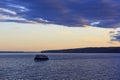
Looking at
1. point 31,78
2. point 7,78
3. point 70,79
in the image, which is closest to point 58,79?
point 70,79

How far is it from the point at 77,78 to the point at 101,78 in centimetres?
690

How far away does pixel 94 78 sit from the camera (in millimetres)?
81875

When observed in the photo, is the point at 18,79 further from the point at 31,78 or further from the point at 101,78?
the point at 101,78

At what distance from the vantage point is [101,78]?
8238 centimetres

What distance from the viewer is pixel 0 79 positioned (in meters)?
80.0

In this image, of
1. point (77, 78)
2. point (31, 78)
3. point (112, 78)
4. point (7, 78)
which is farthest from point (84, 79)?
point (7, 78)

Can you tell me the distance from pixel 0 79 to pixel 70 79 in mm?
19455

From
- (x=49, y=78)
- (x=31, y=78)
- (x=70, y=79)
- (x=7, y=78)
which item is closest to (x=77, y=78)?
(x=70, y=79)

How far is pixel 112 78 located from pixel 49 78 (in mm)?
18072

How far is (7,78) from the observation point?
82.9m

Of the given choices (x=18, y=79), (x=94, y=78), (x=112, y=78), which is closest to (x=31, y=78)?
(x=18, y=79)

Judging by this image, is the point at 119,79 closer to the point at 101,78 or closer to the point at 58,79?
the point at 101,78

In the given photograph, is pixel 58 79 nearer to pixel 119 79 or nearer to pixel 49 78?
pixel 49 78

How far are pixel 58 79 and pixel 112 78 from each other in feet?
51.7
